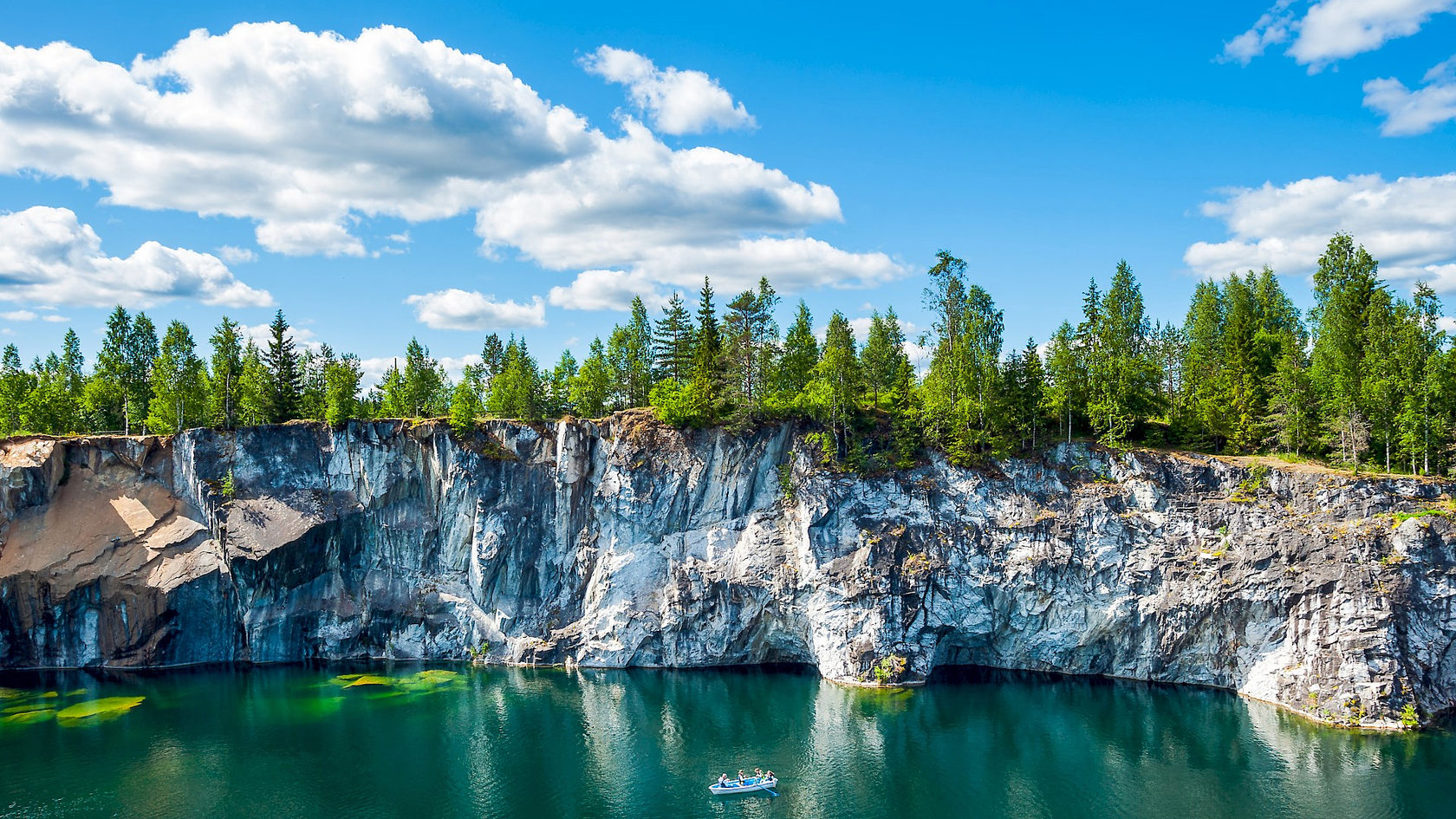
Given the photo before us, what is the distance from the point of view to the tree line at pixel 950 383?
56656 millimetres

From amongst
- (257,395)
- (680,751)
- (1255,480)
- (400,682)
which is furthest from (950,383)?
(257,395)

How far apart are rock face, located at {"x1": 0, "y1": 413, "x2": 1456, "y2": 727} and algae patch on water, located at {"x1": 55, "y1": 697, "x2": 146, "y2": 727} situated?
8840 millimetres

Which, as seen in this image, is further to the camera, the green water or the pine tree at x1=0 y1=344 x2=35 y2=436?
the pine tree at x1=0 y1=344 x2=35 y2=436

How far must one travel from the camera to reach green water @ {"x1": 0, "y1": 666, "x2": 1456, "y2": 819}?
38156mm

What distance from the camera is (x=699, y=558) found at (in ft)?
202

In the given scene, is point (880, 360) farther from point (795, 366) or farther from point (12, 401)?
point (12, 401)

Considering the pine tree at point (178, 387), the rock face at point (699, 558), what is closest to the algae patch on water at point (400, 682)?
the rock face at point (699, 558)

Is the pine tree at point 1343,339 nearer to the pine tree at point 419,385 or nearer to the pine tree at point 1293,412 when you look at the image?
the pine tree at point 1293,412

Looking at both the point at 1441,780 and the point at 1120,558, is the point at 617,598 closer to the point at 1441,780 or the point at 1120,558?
the point at 1120,558

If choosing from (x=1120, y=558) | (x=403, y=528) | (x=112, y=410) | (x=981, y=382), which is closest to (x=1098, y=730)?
(x=1120, y=558)

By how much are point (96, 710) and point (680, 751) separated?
126ft

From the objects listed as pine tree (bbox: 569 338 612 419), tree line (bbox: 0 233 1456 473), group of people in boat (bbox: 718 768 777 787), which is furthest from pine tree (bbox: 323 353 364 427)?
group of people in boat (bbox: 718 768 777 787)

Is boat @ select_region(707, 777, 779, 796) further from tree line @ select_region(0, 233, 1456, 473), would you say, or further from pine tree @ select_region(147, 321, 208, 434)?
pine tree @ select_region(147, 321, 208, 434)

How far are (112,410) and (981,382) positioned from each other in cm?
8031
